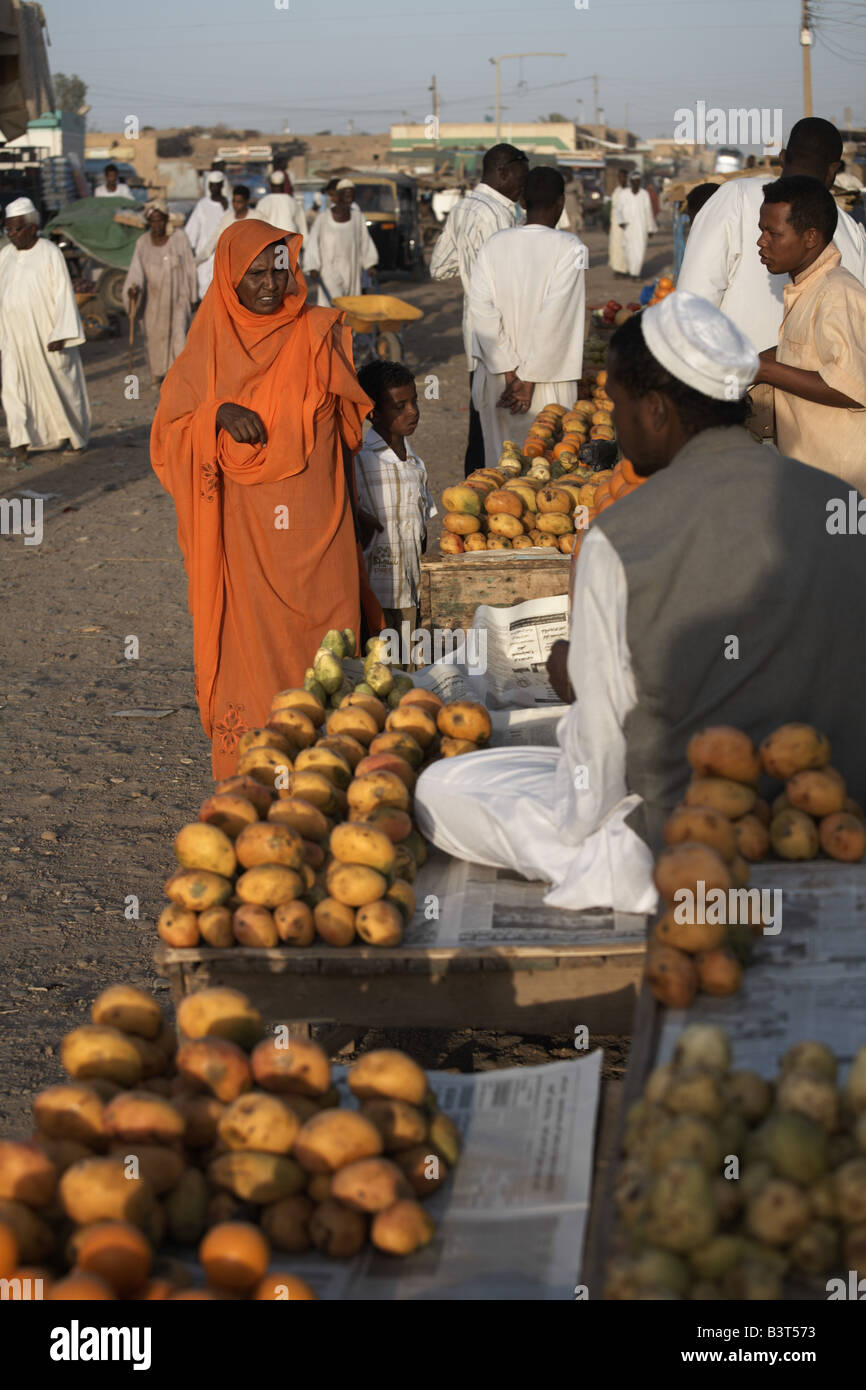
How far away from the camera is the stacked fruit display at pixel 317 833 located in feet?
8.57

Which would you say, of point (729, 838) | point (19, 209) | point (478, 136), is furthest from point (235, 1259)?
point (478, 136)

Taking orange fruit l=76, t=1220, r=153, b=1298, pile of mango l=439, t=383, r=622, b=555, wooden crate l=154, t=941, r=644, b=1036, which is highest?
pile of mango l=439, t=383, r=622, b=555

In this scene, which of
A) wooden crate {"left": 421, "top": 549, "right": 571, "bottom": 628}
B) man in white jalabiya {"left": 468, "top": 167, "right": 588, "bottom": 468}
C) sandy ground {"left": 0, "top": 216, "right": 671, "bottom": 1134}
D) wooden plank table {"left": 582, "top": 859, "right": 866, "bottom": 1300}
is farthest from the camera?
man in white jalabiya {"left": 468, "top": 167, "right": 588, "bottom": 468}

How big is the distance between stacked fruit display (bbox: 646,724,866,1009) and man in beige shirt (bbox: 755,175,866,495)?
1983 mm

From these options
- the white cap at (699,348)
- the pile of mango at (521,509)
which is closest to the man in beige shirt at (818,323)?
the pile of mango at (521,509)

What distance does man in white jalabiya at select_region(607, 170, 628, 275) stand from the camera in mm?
25203

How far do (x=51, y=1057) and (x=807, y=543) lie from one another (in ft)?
7.75

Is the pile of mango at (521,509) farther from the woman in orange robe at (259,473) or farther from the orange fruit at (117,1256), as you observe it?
the orange fruit at (117,1256)

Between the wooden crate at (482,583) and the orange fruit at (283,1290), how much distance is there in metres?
3.46

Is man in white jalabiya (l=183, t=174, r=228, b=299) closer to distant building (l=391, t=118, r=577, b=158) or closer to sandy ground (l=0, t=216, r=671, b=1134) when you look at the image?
sandy ground (l=0, t=216, r=671, b=1134)

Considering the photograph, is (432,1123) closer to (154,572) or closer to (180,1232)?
(180,1232)

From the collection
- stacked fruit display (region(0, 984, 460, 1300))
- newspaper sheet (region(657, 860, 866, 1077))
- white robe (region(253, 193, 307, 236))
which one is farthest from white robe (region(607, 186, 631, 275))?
stacked fruit display (region(0, 984, 460, 1300))

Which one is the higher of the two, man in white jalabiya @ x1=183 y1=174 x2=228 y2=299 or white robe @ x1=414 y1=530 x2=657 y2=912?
man in white jalabiya @ x1=183 y1=174 x2=228 y2=299

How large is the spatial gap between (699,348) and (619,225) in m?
25.1
